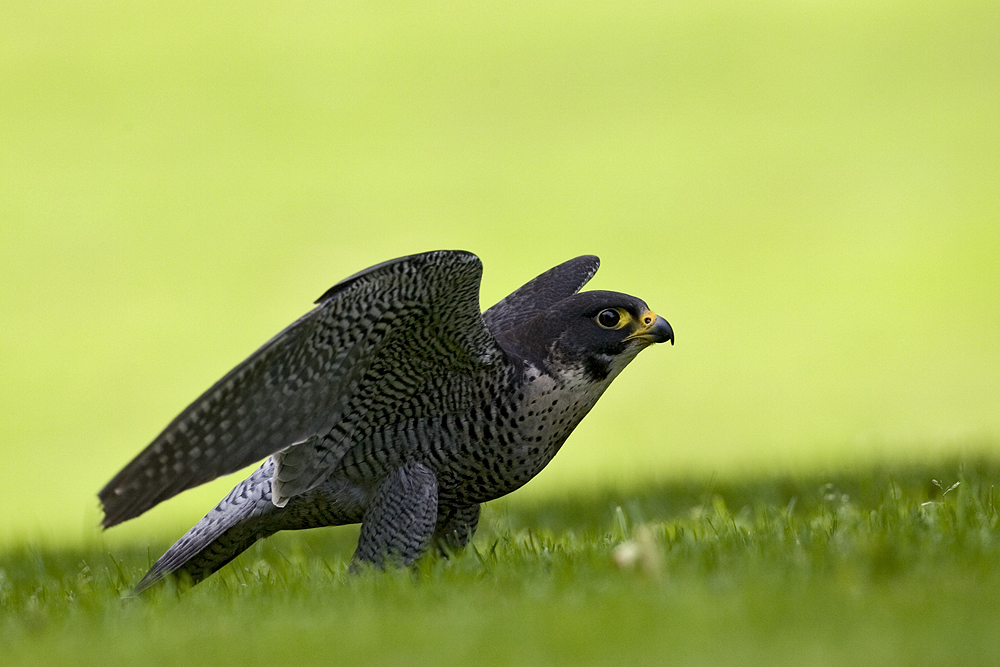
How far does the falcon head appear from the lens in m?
4.51

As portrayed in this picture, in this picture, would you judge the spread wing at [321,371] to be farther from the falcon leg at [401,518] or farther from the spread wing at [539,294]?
the spread wing at [539,294]

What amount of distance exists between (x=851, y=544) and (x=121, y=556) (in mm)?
3996

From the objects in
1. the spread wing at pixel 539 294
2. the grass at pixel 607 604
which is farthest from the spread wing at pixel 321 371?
the spread wing at pixel 539 294

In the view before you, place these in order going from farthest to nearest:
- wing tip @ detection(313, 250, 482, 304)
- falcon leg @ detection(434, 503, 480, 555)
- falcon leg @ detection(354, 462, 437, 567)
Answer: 1. falcon leg @ detection(434, 503, 480, 555)
2. falcon leg @ detection(354, 462, 437, 567)
3. wing tip @ detection(313, 250, 482, 304)

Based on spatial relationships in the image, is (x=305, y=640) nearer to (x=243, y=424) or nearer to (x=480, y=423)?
(x=243, y=424)

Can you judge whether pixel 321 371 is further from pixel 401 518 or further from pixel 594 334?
pixel 594 334

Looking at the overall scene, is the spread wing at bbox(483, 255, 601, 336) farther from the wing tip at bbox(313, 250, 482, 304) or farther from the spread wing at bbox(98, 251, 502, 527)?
the wing tip at bbox(313, 250, 482, 304)

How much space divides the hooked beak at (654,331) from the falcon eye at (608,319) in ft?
0.25

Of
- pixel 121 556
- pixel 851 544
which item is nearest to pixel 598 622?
pixel 851 544

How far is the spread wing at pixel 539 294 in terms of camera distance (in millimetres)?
5133

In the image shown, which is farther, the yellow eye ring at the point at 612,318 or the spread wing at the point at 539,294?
the spread wing at the point at 539,294

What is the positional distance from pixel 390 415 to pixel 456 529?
0.70m

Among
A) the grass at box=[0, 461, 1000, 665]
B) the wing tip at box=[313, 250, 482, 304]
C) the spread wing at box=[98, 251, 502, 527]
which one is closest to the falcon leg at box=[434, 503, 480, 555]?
the grass at box=[0, 461, 1000, 665]

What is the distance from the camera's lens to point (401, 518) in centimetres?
427
